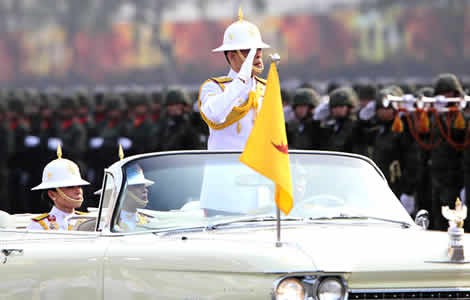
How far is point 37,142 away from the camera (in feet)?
89.4

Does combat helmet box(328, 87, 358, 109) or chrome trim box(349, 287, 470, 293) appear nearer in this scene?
chrome trim box(349, 287, 470, 293)

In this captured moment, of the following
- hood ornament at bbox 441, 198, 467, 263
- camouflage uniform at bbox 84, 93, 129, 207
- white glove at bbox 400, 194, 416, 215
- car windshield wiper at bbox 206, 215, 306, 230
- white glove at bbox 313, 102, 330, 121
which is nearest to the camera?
hood ornament at bbox 441, 198, 467, 263

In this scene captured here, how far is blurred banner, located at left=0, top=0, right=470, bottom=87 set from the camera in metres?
42.8

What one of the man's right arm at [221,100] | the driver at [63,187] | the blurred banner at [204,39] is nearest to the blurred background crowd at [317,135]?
the driver at [63,187]

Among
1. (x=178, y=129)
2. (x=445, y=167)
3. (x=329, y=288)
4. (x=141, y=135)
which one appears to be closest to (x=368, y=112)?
(x=445, y=167)

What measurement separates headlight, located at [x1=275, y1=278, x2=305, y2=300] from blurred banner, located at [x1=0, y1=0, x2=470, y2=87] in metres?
36.6

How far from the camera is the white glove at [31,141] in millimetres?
26875

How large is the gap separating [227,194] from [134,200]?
0.48m

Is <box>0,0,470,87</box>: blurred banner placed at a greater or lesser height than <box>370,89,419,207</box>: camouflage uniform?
greater

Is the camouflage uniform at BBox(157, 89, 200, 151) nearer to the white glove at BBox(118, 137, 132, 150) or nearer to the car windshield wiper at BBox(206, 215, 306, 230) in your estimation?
the white glove at BBox(118, 137, 132, 150)

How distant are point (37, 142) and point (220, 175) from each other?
70.0ft

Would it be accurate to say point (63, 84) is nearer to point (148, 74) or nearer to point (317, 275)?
point (148, 74)

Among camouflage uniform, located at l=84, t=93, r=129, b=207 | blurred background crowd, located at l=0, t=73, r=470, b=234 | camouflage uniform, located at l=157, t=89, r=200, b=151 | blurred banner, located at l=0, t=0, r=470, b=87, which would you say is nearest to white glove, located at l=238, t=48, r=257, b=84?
blurred background crowd, located at l=0, t=73, r=470, b=234

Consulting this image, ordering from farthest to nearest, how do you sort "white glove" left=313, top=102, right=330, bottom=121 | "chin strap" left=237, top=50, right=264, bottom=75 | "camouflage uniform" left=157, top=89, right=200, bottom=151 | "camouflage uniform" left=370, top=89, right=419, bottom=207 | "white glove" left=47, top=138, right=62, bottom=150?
"white glove" left=47, top=138, right=62, bottom=150
"camouflage uniform" left=157, top=89, right=200, bottom=151
"white glove" left=313, top=102, right=330, bottom=121
"camouflage uniform" left=370, top=89, right=419, bottom=207
"chin strap" left=237, top=50, right=264, bottom=75
